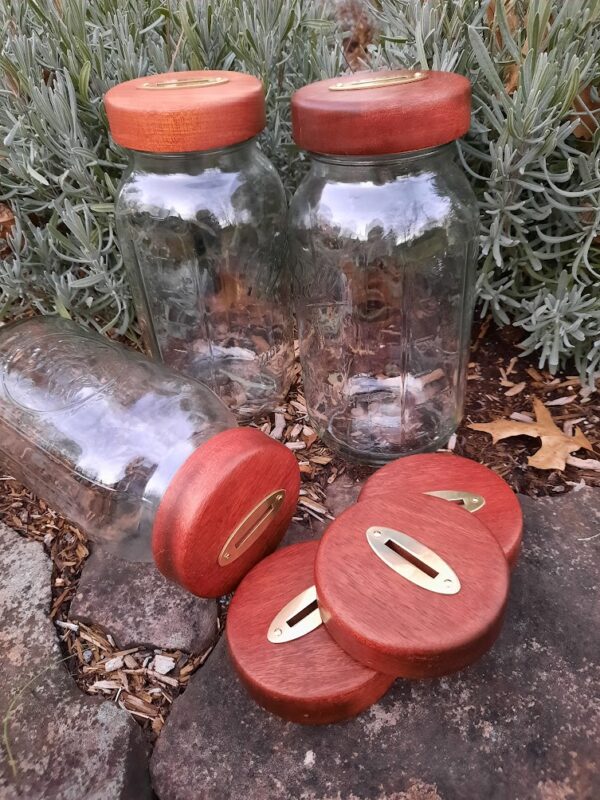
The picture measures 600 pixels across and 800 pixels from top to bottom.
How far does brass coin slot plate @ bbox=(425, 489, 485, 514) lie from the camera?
33.0 inches

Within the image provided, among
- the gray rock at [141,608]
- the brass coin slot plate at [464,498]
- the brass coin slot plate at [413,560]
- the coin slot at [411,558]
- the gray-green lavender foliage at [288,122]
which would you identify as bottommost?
the gray rock at [141,608]

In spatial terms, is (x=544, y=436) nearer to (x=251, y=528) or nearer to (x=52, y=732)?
(x=251, y=528)

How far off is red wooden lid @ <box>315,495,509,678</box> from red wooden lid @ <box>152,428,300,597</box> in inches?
4.3

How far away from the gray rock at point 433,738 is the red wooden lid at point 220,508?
5.2 inches

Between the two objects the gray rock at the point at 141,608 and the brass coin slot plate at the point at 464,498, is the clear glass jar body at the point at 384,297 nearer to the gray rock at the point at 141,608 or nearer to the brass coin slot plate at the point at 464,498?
the brass coin slot plate at the point at 464,498

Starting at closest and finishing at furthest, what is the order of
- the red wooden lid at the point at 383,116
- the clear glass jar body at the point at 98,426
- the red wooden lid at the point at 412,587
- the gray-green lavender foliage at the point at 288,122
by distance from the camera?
the red wooden lid at the point at 412,587
the red wooden lid at the point at 383,116
the clear glass jar body at the point at 98,426
the gray-green lavender foliage at the point at 288,122

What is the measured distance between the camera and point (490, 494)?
2.81 feet

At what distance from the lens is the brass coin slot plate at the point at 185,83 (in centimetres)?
90

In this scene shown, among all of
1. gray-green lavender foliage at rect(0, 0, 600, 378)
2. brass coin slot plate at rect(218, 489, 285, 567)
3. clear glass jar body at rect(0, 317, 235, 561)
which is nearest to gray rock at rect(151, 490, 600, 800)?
brass coin slot plate at rect(218, 489, 285, 567)

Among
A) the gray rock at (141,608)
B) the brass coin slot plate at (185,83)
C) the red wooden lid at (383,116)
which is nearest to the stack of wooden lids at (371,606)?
the gray rock at (141,608)

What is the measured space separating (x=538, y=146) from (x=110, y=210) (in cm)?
75

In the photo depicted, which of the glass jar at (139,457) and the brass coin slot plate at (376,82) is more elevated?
the brass coin slot plate at (376,82)

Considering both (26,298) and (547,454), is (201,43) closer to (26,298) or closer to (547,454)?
(26,298)

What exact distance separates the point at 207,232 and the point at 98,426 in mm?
420
